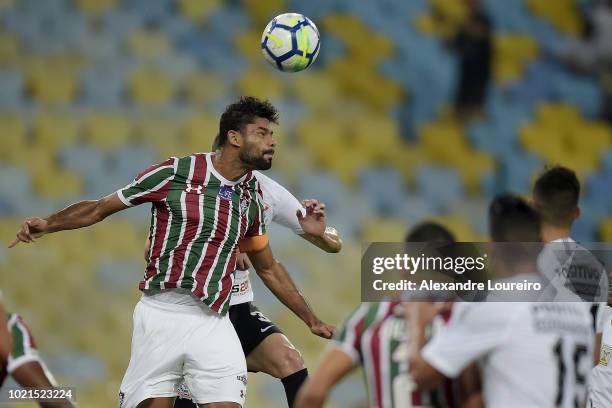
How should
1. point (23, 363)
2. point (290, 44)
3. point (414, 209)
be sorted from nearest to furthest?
1. point (23, 363)
2. point (290, 44)
3. point (414, 209)

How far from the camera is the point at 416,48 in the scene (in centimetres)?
920

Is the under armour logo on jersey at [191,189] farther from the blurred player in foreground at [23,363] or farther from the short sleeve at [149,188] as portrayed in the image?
the blurred player in foreground at [23,363]

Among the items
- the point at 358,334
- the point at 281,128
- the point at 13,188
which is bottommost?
the point at 358,334

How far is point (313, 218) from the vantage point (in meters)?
4.69

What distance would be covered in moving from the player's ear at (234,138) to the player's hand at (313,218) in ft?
1.37

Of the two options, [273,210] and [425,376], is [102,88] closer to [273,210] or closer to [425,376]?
[273,210]

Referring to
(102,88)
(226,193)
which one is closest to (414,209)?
(102,88)

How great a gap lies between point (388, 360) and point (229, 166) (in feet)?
5.53

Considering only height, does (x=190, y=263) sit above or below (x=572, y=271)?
above

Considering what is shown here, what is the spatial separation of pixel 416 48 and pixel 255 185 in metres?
4.78

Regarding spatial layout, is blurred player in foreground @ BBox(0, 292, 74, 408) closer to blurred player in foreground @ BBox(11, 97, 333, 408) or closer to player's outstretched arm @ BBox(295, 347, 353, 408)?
blurred player in foreground @ BBox(11, 97, 333, 408)

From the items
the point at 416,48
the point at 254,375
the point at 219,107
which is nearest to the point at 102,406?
the point at 254,375

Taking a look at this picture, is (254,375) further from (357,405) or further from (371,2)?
(371,2)

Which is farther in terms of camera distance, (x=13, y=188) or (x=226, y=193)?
(x=13, y=188)
